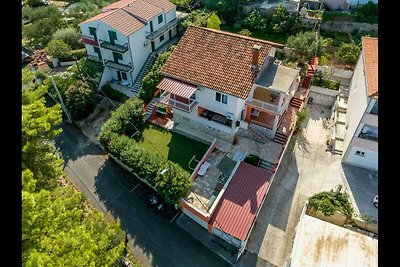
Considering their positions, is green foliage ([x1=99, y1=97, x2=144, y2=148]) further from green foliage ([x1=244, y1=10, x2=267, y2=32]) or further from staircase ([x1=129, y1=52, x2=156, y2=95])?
green foliage ([x1=244, y1=10, x2=267, y2=32])

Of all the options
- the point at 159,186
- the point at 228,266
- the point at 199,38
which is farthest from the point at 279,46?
the point at 228,266

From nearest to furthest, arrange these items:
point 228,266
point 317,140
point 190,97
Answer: point 228,266 → point 190,97 → point 317,140

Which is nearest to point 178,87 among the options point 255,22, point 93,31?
point 93,31

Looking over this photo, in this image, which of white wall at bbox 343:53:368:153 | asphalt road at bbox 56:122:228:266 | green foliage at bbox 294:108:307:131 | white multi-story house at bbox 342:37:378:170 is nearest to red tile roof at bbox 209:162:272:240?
asphalt road at bbox 56:122:228:266

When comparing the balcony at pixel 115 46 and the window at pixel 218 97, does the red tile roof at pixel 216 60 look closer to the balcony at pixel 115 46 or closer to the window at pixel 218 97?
the window at pixel 218 97

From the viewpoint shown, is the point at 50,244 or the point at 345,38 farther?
the point at 345,38
